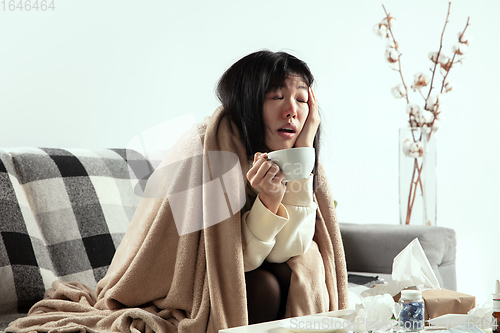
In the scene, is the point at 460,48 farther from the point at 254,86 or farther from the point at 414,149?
the point at 254,86

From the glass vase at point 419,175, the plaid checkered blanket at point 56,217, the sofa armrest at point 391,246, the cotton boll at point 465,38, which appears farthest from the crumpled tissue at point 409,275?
the cotton boll at point 465,38

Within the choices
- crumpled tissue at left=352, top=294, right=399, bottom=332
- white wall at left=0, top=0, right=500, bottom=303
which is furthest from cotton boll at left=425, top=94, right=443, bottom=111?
crumpled tissue at left=352, top=294, right=399, bottom=332

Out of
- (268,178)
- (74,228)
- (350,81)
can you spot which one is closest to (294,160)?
(268,178)

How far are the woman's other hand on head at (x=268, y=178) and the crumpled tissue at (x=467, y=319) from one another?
0.37m

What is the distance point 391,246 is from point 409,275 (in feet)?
2.32

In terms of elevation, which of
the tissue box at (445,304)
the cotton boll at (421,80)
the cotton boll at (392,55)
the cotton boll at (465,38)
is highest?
the cotton boll at (465,38)

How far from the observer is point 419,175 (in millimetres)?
1995

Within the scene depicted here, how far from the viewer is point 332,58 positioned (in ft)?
8.08

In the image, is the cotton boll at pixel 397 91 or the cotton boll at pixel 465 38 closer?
the cotton boll at pixel 465 38

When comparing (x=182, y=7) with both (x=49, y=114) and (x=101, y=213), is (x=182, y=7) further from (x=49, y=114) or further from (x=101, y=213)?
(x=101, y=213)

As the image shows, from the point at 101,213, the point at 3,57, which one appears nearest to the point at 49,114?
the point at 3,57

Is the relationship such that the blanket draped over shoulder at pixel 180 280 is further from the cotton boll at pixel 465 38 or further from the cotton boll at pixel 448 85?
the cotton boll at pixel 465 38

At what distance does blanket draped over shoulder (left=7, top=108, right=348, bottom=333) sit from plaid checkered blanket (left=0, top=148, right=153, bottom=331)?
114mm

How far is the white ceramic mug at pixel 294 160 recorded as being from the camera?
868 millimetres
